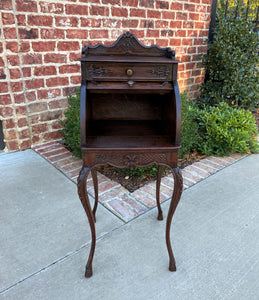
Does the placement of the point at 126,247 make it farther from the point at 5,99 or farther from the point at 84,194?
the point at 5,99

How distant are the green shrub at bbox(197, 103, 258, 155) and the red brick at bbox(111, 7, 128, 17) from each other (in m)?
1.81

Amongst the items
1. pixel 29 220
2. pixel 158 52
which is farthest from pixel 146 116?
pixel 29 220

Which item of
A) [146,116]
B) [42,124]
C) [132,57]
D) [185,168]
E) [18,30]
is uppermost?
[18,30]

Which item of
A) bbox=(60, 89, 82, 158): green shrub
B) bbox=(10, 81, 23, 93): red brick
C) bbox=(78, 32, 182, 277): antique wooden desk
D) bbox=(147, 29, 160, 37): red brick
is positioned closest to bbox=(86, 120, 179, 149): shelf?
bbox=(78, 32, 182, 277): antique wooden desk

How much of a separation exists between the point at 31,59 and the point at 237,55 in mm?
3121

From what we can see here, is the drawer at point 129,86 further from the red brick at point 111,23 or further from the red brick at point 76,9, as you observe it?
the red brick at point 111,23

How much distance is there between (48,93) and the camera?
3332 millimetres

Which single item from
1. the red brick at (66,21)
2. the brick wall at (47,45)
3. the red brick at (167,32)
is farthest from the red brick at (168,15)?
the red brick at (66,21)

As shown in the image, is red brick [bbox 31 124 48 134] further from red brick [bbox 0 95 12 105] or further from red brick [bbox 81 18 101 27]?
red brick [bbox 81 18 101 27]

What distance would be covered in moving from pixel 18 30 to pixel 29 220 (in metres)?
2.11

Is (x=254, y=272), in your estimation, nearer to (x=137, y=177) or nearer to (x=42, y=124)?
(x=137, y=177)

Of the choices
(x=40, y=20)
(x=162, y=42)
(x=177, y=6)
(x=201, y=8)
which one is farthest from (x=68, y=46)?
(x=201, y=8)

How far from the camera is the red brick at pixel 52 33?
3.06 metres

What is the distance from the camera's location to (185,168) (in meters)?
3.05
